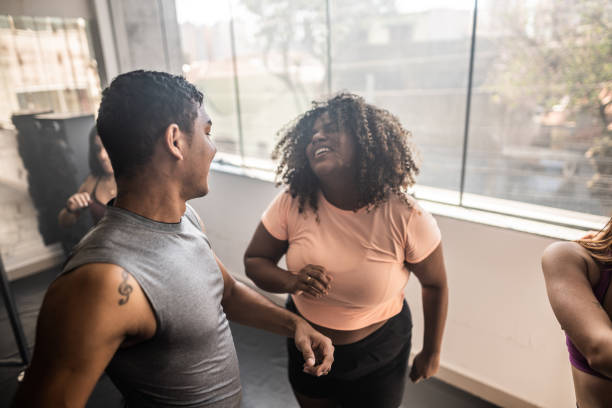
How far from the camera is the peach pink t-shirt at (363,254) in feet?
4.04

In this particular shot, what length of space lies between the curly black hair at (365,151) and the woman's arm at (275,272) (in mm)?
181

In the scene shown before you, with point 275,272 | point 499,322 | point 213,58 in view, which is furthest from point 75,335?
Result: point 213,58

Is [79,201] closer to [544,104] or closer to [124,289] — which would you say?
[124,289]

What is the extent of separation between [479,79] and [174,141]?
1.61 m

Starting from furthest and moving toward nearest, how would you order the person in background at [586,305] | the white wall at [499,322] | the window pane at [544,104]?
the white wall at [499,322] < the window pane at [544,104] < the person in background at [586,305]

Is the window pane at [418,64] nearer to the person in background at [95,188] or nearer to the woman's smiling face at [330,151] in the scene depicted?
the woman's smiling face at [330,151]

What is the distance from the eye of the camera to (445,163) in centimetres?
217

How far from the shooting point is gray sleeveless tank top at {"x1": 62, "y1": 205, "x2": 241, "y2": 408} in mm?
782

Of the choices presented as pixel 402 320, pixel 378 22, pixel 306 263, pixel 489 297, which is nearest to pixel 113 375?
pixel 306 263

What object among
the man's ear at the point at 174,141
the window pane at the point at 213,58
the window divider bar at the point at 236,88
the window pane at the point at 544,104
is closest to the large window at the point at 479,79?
the window pane at the point at 544,104

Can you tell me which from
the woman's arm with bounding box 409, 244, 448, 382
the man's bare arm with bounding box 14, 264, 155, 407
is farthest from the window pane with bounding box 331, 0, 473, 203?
the man's bare arm with bounding box 14, 264, 155, 407

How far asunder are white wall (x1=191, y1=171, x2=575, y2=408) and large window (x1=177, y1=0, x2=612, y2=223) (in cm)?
22

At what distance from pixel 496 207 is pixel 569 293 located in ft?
3.59

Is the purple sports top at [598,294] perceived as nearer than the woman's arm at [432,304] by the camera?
Yes
